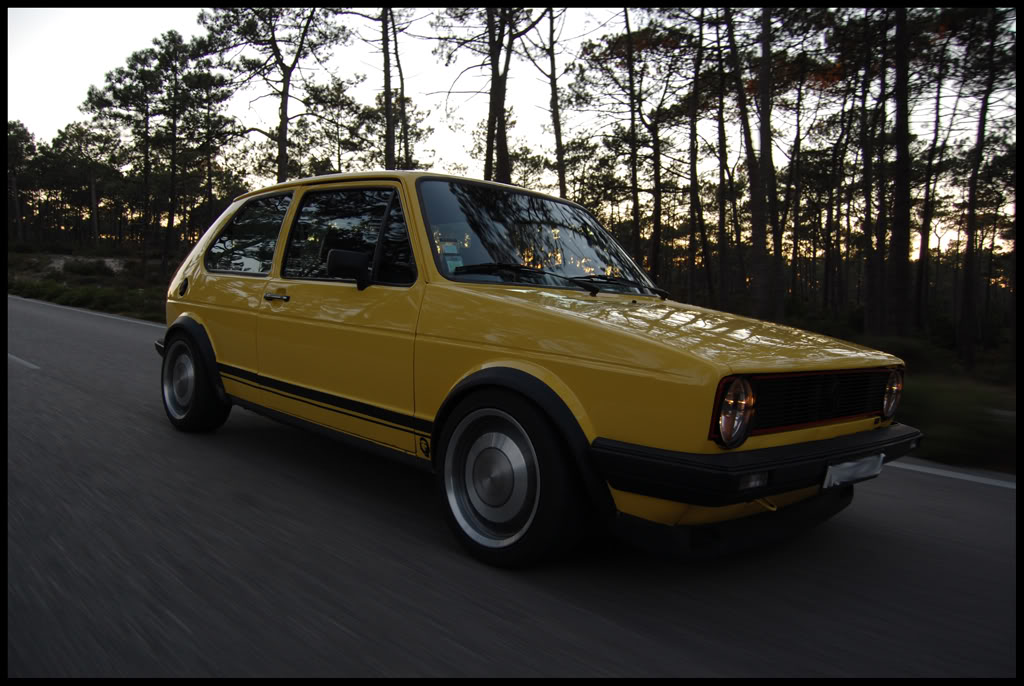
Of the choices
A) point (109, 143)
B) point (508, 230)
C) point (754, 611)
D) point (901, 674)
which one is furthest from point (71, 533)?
point (109, 143)

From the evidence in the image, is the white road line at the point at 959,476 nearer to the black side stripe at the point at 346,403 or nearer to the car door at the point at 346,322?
the black side stripe at the point at 346,403

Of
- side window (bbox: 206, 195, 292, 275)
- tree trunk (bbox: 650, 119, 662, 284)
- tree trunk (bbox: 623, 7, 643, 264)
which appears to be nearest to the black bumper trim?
side window (bbox: 206, 195, 292, 275)

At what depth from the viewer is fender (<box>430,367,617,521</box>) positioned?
258 centimetres

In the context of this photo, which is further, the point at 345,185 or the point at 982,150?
the point at 982,150

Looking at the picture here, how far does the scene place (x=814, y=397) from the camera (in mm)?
2744

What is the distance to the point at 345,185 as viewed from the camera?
3.94m

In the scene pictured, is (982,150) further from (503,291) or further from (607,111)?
(503,291)

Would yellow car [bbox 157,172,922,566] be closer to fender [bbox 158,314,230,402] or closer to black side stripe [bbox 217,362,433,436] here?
black side stripe [bbox 217,362,433,436]

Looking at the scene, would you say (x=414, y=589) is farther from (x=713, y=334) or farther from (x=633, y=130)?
(x=633, y=130)

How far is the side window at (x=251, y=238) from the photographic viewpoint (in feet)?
14.4

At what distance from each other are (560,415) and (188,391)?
3435 millimetres

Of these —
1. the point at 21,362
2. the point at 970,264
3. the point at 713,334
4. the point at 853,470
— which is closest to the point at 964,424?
the point at 853,470

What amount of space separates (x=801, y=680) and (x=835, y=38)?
41.8 feet

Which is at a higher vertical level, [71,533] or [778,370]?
[778,370]
